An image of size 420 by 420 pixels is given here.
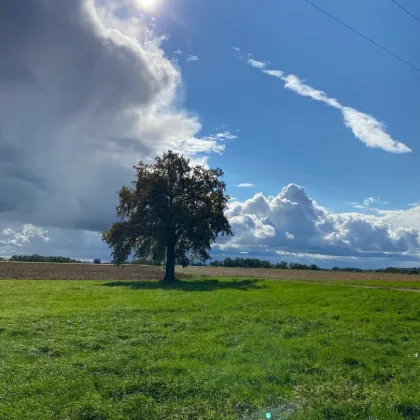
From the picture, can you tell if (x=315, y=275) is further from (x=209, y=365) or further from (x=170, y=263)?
(x=209, y=365)

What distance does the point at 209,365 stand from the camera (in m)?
10.5

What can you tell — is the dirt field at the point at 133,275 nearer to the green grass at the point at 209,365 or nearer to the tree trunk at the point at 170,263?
the tree trunk at the point at 170,263

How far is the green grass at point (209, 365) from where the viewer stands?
313 inches

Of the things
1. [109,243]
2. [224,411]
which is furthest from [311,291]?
[109,243]

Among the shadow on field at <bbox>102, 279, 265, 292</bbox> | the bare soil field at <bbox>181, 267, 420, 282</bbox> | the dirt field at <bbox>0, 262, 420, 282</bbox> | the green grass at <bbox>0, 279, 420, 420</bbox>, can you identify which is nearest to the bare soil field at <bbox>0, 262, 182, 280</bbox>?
the dirt field at <bbox>0, 262, 420, 282</bbox>

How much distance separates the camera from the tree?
4844cm

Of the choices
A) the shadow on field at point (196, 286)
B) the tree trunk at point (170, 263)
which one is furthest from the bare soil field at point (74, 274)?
the shadow on field at point (196, 286)

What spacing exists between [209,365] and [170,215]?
37.4 meters

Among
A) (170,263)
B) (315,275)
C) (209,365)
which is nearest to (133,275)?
(170,263)

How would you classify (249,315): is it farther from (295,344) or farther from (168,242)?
(168,242)

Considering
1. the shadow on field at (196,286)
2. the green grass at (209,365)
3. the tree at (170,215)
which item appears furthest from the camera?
the tree at (170,215)

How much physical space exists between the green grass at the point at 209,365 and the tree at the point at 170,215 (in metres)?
29.4

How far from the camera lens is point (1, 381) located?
909cm

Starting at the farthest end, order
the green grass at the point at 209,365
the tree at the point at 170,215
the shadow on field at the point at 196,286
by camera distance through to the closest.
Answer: the tree at the point at 170,215 < the shadow on field at the point at 196,286 < the green grass at the point at 209,365
